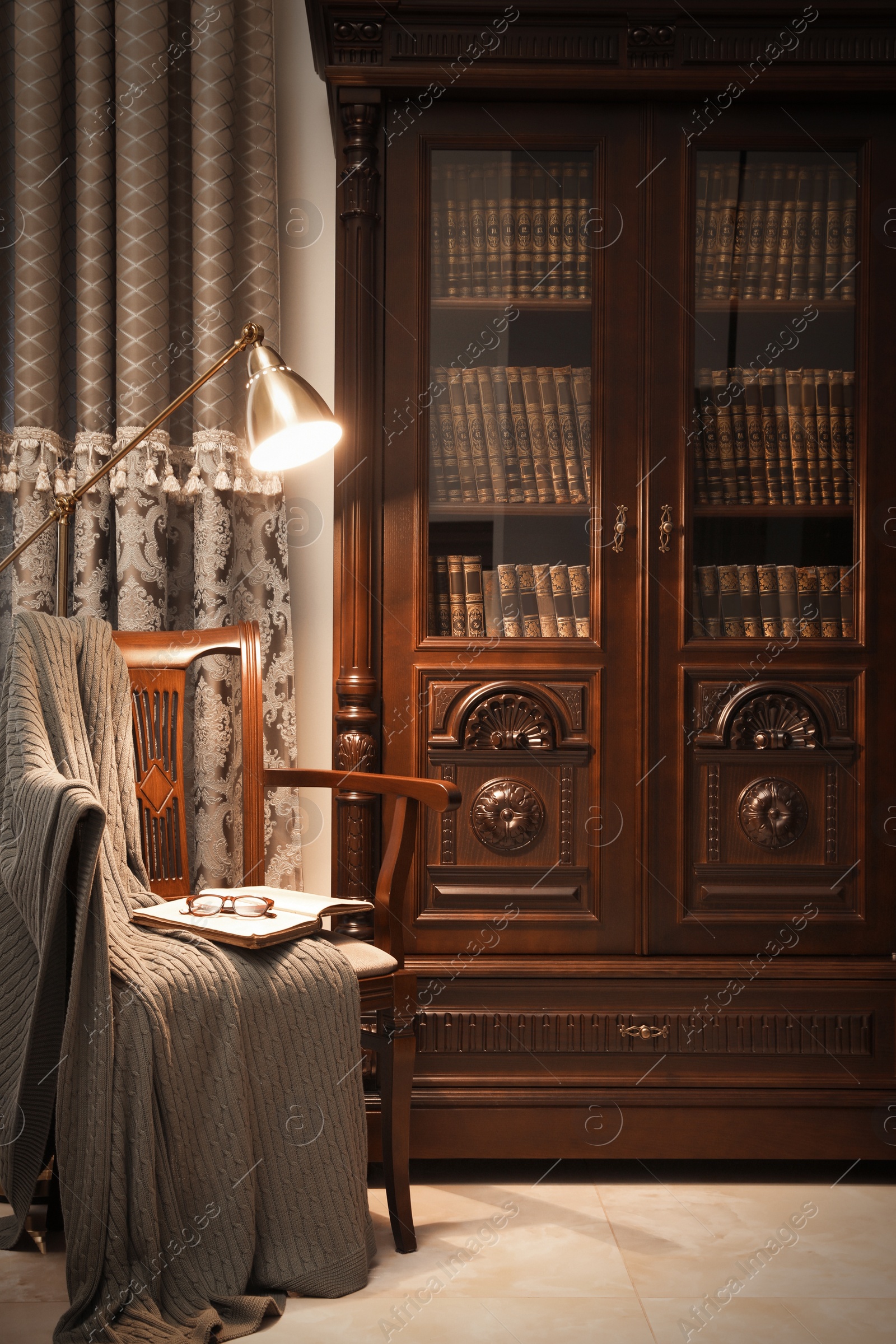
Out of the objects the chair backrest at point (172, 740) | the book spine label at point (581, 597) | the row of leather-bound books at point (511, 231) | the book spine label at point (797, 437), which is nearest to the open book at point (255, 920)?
the chair backrest at point (172, 740)

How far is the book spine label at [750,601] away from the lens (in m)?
2.21

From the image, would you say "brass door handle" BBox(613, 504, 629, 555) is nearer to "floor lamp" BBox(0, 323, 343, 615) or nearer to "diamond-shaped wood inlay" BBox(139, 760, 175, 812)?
"floor lamp" BBox(0, 323, 343, 615)

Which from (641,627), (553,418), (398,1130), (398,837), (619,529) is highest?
(553,418)

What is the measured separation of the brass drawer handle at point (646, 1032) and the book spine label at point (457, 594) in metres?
0.89

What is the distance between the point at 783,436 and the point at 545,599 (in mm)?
629

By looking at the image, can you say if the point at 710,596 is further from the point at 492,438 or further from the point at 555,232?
the point at 555,232

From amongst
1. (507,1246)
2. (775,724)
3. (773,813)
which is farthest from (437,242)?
(507,1246)

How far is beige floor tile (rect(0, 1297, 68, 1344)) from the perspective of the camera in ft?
4.95

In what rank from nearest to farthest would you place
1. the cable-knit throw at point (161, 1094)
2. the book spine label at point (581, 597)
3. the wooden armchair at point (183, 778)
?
1. the cable-knit throw at point (161, 1094)
2. the wooden armchair at point (183, 778)
3. the book spine label at point (581, 597)

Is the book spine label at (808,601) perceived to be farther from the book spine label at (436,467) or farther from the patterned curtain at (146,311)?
the patterned curtain at (146,311)

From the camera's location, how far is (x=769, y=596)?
2.22 m

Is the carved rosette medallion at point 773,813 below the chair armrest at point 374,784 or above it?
below

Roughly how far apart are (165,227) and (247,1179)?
1.98 metres

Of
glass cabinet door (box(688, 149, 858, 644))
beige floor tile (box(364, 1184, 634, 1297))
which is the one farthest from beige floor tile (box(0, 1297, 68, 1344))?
glass cabinet door (box(688, 149, 858, 644))
